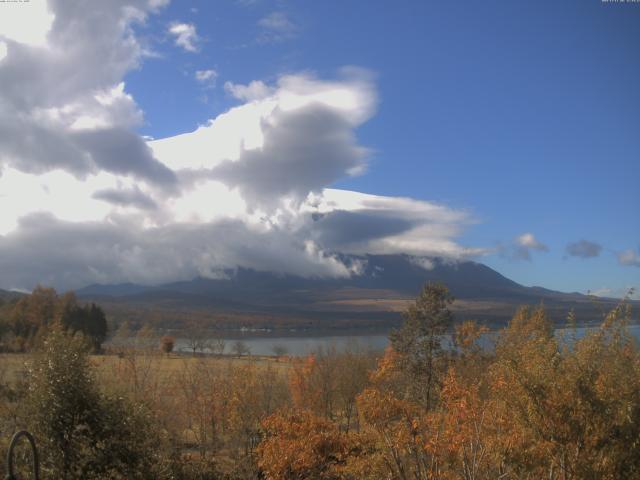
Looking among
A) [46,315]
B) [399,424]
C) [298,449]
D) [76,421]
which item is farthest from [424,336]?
[46,315]

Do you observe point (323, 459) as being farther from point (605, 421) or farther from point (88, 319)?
point (88, 319)

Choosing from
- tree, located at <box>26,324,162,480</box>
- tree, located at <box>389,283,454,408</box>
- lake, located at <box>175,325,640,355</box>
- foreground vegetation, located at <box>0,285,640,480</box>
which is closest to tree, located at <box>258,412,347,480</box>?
foreground vegetation, located at <box>0,285,640,480</box>

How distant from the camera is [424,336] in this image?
38.5 metres

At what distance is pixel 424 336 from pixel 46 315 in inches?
2772

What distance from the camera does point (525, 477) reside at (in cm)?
1362

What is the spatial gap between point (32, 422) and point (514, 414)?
13510 mm

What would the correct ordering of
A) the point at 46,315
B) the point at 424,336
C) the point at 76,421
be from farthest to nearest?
the point at 46,315 → the point at 424,336 → the point at 76,421

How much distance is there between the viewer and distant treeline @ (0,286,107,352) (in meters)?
83.5

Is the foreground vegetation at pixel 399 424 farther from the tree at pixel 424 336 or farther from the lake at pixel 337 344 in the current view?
the tree at pixel 424 336

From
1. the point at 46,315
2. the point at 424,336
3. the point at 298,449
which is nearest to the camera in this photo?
the point at 298,449

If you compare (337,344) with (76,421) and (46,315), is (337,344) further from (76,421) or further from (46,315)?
(76,421)

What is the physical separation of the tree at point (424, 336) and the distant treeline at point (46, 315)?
54.6 meters

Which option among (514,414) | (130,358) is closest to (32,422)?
(514,414)

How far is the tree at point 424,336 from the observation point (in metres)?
37.1
